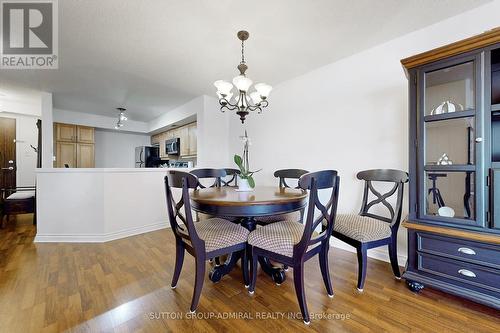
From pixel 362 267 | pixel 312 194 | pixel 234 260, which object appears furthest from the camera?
pixel 234 260

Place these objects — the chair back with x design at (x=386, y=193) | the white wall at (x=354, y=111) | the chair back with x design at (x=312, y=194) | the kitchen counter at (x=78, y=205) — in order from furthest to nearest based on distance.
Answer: the kitchen counter at (x=78, y=205) < the white wall at (x=354, y=111) < the chair back with x design at (x=386, y=193) < the chair back with x design at (x=312, y=194)

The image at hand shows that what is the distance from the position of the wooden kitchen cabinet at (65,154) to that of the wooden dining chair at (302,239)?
5.00m

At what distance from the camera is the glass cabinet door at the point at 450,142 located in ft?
4.70

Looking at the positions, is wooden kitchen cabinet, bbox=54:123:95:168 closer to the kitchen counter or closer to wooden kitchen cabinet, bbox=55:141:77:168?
wooden kitchen cabinet, bbox=55:141:77:168

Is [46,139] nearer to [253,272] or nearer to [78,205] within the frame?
[78,205]

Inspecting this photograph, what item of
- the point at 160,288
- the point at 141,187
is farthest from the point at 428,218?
the point at 141,187

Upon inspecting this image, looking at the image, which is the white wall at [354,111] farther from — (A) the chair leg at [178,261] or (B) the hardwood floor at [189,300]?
→ (A) the chair leg at [178,261]

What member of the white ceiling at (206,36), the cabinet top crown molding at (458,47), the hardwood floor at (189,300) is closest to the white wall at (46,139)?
the white ceiling at (206,36)

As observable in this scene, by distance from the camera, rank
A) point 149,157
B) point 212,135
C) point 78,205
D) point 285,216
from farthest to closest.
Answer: point 149,157
point 212,135
point 78,205
point 285,216

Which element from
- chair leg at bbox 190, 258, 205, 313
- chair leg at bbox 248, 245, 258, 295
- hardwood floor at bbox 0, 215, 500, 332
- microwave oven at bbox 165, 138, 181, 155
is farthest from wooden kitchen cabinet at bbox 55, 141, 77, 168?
chair leg at bbox 248, 245, 258, 295

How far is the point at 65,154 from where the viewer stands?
Result: 4.52m

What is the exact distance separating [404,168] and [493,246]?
87 cm

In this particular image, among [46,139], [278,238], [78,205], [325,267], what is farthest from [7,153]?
[325,267]

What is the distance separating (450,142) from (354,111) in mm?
971
